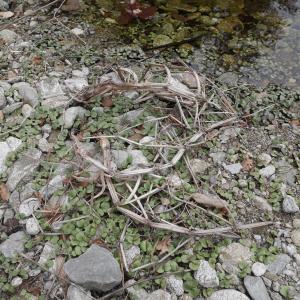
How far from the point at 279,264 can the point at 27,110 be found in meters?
1.69

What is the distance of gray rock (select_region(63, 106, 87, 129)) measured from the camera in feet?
8.52

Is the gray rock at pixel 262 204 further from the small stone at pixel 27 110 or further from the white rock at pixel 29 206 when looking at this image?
the small stone at pixel 27 110

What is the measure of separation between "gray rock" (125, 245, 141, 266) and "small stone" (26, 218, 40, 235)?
1.50ft

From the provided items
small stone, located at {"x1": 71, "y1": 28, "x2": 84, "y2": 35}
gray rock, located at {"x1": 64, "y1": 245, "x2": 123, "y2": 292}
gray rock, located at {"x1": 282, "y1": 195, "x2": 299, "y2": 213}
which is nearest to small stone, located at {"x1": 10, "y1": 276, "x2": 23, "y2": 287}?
gray rock, located at {"x1": 64, "y1": 245, "x2": 123, "y2": 292}

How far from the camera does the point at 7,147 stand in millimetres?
2484

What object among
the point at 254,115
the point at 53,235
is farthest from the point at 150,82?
the point at 53,235

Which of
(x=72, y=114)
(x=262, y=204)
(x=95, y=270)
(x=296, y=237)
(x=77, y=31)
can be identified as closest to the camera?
(x=95, y=270)

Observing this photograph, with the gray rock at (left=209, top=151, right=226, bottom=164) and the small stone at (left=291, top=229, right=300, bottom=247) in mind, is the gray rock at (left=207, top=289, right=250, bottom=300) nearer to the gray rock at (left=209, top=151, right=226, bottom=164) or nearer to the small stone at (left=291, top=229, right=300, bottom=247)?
the small stone at (left=291, top=229, right=300, bottom=247)

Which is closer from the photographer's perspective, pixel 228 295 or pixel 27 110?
pixel 228 295

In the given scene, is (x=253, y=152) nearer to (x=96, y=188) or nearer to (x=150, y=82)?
(x=150, y=82)

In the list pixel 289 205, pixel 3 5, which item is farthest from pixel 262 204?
pixel 3 5

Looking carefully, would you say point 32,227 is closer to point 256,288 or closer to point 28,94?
point 28,94

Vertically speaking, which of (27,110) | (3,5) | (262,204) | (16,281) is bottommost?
(16,281)

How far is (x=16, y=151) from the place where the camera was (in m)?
2.45
